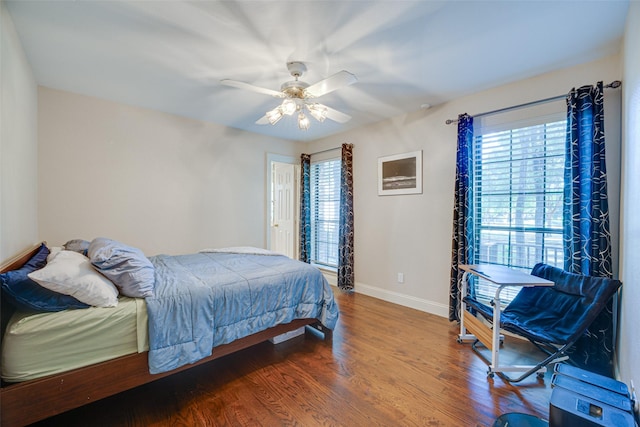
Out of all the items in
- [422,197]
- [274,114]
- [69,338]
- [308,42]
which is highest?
[308,42]

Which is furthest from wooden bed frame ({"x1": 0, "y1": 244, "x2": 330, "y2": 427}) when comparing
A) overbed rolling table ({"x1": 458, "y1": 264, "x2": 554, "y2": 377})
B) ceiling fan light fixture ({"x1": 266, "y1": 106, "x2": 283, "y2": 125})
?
overbed rolling table ({"x1": 458, "y1": 264, "x2": 554, "y2": 377})

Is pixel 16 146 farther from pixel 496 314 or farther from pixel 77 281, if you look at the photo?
pixel 496 314

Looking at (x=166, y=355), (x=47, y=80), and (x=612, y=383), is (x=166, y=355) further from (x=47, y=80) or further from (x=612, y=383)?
(x=47, y=80)

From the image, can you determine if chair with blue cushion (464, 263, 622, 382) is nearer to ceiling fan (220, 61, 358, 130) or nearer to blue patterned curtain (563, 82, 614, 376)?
blue patterned curtain (563, 82, 614, 376)

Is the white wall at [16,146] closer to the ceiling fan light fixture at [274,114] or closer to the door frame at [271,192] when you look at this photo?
the ceiling fan light fixture at [274,114]

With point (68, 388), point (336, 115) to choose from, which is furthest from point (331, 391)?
point (336, 115)

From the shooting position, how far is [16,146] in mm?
1892

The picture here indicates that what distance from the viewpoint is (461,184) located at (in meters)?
2.83

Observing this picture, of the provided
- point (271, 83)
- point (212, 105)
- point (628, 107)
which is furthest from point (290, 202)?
point (628, 107)

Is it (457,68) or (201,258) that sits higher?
(457,68)

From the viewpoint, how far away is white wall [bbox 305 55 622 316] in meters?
2.36

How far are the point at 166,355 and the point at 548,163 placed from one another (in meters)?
3.34

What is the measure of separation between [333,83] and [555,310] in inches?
96.3

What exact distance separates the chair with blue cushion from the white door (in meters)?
3.15
